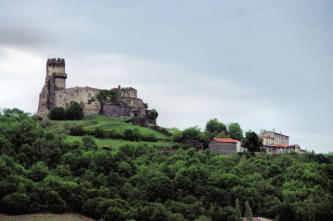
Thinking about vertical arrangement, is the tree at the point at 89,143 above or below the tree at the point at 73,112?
below

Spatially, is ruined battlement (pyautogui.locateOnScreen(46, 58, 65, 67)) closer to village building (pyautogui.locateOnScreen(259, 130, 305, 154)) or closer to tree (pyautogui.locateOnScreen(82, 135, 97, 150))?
tree (pyautogui.locateOnScreen(82, 135, 97, 150))

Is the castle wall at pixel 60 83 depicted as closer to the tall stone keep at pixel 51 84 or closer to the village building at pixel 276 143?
the tall stone keep at pixel 51 84

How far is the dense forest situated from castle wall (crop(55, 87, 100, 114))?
17406 millimetres

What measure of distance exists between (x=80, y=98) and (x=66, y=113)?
16.1 feet

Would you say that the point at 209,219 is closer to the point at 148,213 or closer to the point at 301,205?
the point at 148,213

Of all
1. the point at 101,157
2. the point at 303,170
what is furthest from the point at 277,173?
the point at 101,157

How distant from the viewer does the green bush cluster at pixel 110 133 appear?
91938 millimetres

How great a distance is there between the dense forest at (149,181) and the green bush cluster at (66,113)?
13352mm

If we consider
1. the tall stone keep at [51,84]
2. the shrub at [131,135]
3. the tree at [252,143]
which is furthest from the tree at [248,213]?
the tall stone keep at [51,84]

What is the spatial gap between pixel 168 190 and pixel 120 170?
8.62 meters

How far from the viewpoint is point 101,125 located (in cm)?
9719

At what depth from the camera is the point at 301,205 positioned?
6738cm

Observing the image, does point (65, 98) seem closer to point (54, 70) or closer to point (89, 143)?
point (54, 70)

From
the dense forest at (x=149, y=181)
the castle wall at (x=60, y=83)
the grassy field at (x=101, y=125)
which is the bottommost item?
the dense forest at (x=149, y=181)
